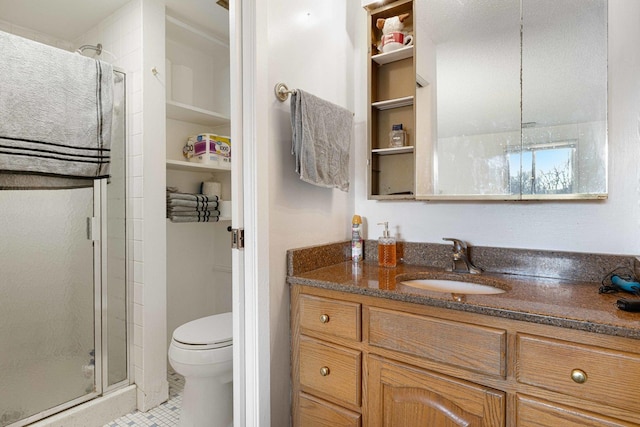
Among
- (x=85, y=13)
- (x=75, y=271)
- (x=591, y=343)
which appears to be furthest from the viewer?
(x=85, y=13)

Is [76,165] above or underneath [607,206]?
above

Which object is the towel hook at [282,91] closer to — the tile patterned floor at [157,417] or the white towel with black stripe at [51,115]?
the white towel with black stripe at [51,115]

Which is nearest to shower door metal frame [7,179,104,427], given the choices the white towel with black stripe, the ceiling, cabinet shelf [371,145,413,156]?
the white towel with black stripe

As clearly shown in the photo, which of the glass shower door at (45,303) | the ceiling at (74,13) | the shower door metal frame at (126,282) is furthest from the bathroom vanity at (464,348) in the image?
the ceiling at (74,13)

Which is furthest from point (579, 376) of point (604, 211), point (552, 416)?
point (604, 211)

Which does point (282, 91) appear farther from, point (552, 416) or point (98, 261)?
point (98, 261)

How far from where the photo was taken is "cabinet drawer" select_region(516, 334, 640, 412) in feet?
2.42

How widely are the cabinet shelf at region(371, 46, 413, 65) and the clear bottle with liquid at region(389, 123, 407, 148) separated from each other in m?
0.32

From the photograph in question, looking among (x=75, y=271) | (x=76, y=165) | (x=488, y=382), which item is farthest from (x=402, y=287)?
(x=75, y=271)

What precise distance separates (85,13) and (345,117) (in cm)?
174

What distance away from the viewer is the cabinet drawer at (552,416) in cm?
77

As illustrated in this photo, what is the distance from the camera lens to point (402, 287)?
3.63 ft

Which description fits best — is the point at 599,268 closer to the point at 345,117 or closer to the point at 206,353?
the point at 345,117

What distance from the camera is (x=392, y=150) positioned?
62.6 inches
